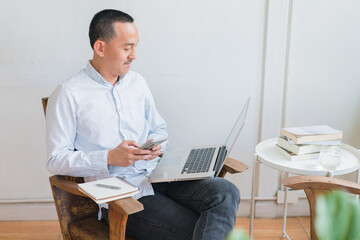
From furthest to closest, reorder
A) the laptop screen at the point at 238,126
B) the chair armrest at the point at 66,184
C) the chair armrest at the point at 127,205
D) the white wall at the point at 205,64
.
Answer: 1. the white wall at the point at 205,64
2. the laptop screen at the point at 238,126
3. the chair armrest at the point at 66,184
4. the chair armrest at the point at 127,205

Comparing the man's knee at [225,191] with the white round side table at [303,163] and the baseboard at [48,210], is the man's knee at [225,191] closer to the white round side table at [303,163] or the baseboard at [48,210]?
the white round side table at [303,163]

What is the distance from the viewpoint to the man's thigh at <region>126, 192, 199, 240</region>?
1.34m

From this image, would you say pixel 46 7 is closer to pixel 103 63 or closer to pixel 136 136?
pixel 103 63

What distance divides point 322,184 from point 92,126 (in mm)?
953

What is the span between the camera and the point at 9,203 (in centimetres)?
219

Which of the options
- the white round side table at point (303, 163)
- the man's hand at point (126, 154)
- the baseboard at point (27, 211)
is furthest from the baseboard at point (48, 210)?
the man's hand at point (126, 154)

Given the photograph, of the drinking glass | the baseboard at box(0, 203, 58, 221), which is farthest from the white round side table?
the baseboard at box(0, 203, 58, 221)

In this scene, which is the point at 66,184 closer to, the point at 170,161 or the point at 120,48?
the point at 170,161

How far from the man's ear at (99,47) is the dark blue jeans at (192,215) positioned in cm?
65

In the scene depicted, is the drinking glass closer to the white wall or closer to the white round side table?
the white round side table

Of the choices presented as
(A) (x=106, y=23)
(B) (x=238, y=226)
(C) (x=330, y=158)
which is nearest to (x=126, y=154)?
(A) (x=106, y=23)

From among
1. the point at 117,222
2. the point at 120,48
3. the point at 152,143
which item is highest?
the point at 120,48

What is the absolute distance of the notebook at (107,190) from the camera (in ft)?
3.95

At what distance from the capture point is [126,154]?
137cm
